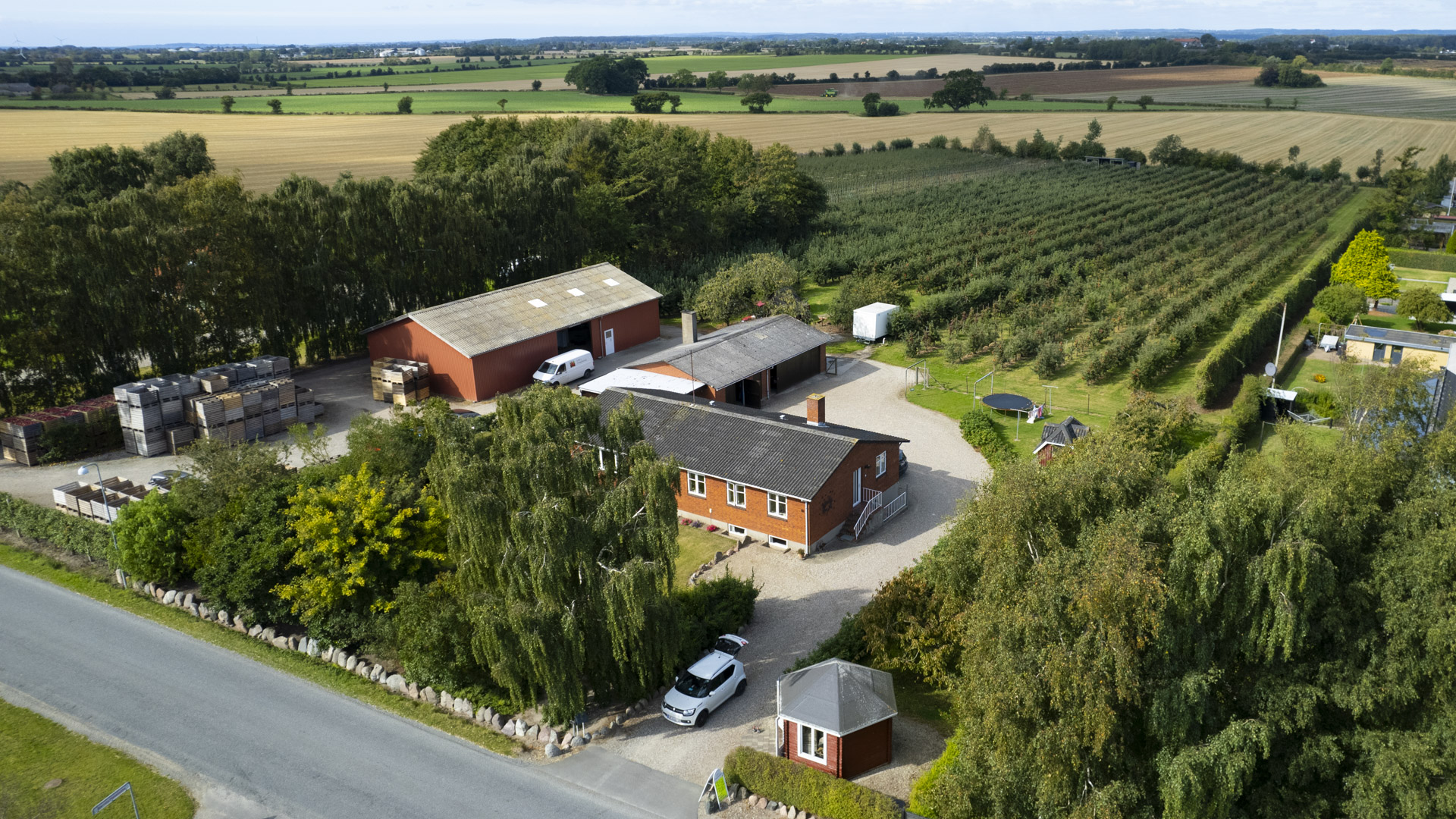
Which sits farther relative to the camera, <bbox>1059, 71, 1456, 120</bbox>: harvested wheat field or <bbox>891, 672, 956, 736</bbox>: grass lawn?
<bbox>1059, 71, 1456, 120</bbox>: harvested wheat field

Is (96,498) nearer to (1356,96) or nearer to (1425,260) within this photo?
(1425,260)

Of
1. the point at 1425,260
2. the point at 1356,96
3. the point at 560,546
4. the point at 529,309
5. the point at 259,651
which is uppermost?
the point at 1356,96

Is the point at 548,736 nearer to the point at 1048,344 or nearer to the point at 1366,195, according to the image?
the point at 1048,344

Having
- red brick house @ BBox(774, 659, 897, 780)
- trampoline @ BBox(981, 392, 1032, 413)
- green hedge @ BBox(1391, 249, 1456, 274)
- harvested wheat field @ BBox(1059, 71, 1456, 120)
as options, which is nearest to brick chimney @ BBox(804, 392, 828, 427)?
trampoline @ BBox(981, 392, 1032, 413)

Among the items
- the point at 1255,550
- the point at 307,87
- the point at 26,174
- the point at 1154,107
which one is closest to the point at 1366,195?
the point at 1154,107

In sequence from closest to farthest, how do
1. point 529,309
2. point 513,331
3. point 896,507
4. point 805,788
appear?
1. point 805,788
2. point 896,507
3. point 513,331
4. point 529,309

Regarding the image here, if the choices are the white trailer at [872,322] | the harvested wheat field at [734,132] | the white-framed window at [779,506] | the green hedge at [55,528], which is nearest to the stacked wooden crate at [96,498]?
the green hedge at [55,528]

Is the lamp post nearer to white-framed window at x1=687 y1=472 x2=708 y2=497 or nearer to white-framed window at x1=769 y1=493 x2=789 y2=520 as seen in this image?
white-framed window at x1=687 y1=472 x2=708 y2=497

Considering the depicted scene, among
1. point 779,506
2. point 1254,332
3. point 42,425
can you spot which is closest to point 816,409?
point 779,506
